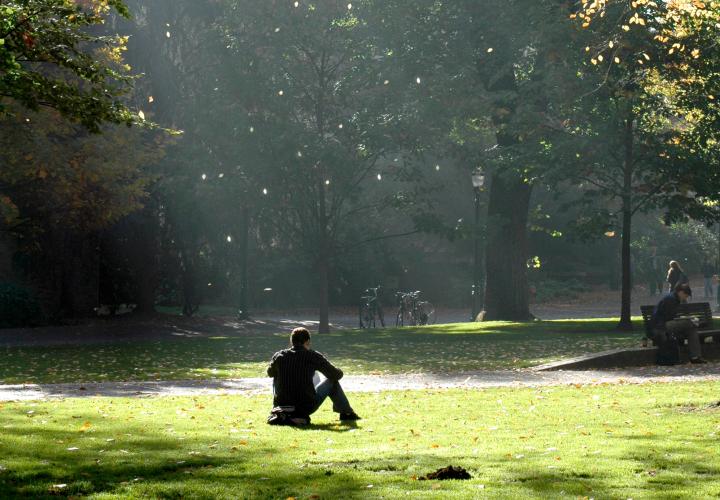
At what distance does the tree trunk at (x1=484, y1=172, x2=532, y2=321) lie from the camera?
35938mm

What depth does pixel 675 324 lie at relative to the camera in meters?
21.4

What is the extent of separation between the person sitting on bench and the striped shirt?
406 inches

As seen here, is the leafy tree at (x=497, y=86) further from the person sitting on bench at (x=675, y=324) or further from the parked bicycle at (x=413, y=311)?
the person sitting on bench at (x=675, y=324)

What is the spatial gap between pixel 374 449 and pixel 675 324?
12.4 meters

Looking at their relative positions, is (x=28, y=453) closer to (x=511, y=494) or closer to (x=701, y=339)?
(x=511, y=494)

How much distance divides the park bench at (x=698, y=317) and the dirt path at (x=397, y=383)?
103 cm

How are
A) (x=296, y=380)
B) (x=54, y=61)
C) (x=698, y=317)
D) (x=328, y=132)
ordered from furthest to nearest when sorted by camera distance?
(x=328, y=132) → (x=698, y=317) → (x=54, y=61) → (x=296, y=380)

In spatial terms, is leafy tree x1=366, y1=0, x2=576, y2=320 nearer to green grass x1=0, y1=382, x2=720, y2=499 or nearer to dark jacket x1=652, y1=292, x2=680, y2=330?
dark jacket x1=652, y1=292, x2=680, y2=330

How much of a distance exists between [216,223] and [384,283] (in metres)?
14.1

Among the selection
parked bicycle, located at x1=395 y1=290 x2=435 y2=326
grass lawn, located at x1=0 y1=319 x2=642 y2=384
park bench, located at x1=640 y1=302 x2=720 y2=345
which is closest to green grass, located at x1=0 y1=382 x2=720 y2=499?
park bench, located at x1=640 y1=302 x2=720 y2=345

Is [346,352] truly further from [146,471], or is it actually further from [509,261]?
[146,471]

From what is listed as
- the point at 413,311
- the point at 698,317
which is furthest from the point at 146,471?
the point at 413,311

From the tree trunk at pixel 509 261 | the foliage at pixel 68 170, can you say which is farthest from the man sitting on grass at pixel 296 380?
the tree trunk at pixel 509 261

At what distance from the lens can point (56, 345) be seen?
29.0 m
